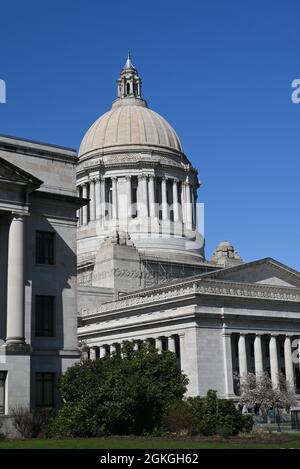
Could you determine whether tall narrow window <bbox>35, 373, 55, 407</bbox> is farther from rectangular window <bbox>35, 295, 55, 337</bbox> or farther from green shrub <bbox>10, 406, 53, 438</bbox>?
green shrub <bbox>10, 406, 53, 438</bbox>

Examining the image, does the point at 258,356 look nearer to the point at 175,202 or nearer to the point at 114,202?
the point at 175,202

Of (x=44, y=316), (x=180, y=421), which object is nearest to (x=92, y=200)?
(x=44, y=316)

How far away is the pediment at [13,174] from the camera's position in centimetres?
4403

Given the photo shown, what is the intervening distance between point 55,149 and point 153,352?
611 inches

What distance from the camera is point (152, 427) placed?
39.1 m

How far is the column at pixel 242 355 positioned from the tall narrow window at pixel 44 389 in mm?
30702

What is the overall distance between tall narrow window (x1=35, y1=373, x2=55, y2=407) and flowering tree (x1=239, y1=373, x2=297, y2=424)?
1979cm

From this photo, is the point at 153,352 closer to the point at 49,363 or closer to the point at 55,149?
the point at 49,363

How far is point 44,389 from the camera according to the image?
4472 cm

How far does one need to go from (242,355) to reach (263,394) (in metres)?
13.2

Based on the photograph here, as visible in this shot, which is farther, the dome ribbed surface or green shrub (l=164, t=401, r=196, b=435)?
the dome ribbed surface

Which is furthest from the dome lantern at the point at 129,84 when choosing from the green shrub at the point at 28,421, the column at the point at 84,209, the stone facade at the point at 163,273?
the green shrub at the point at 28,421

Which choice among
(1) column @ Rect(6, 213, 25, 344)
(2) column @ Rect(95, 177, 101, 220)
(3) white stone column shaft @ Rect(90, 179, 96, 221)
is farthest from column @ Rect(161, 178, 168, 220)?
(1) column @ Rect(6, 213, 25, 344)

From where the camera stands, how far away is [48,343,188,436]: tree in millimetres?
37434
